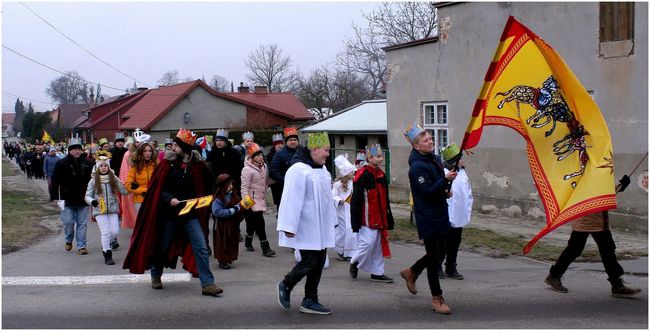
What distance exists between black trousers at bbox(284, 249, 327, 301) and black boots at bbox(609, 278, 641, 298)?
3103 mm

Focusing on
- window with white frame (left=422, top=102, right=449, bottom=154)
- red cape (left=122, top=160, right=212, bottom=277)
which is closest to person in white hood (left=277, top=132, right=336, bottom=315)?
red cape (left=122, top=160, right=212, bottom=277)

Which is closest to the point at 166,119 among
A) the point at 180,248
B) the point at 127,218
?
the point at 127,218

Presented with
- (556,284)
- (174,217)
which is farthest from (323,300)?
(556,284)

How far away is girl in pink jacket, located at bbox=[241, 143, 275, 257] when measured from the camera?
1041cm

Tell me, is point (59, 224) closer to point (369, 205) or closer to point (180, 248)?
Answer: point (180, 248)

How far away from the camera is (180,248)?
785cm

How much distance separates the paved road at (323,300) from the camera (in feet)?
20.9

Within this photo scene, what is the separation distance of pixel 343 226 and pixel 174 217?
298 centimetres

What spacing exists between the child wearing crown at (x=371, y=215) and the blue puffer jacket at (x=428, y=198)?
4.42 ft

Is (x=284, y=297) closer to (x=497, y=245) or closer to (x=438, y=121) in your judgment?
(x=497, y=245)

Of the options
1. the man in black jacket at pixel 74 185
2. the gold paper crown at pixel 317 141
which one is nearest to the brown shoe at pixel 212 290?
the gold paper crown at pixel 317 141

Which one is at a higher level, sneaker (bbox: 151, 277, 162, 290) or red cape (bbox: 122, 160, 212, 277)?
red cape (bbox: 122, 160, 212, 277)

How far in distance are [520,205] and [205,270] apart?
9.25 meters

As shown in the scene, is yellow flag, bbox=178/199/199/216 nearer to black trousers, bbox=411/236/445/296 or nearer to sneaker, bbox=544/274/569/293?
black trousers, bbox=411/236/445/296
